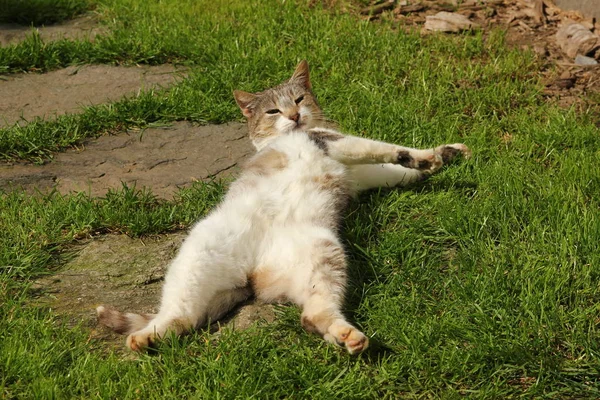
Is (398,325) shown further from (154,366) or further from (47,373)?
(47,373)

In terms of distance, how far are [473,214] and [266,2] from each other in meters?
3.90

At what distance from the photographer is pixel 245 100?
528 cm

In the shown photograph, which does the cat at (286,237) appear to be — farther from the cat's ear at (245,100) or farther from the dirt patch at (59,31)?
the dirt patch at (59,31)

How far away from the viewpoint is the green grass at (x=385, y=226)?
3125 millimetres

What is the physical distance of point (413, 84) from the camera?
5676 millimetres

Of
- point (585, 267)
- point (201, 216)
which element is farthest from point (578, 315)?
point (201, 216)

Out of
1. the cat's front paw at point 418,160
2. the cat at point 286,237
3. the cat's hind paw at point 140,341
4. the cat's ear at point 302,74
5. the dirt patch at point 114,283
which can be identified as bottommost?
the dirt patch at point 114,283

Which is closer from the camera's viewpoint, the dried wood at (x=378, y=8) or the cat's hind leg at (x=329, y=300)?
the cat's hind leg at (x=329, y=300)

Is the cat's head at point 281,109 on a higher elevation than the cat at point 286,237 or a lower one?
higher

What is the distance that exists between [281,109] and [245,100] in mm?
397

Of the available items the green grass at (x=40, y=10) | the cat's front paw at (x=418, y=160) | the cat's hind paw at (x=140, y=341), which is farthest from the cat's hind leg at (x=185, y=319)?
the green grass at (x=40, y=10)

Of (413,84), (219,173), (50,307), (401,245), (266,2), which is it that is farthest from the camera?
(266,2)

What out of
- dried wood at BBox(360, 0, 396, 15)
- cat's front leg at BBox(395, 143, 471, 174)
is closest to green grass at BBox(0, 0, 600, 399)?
cat's front leg at BBox(395, 143, 471, 174)

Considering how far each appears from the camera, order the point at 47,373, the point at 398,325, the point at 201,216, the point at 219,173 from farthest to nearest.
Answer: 1. the point at 219,173
2. the point at 201,216
3. the point at 398,325
4. the point at 47,373
